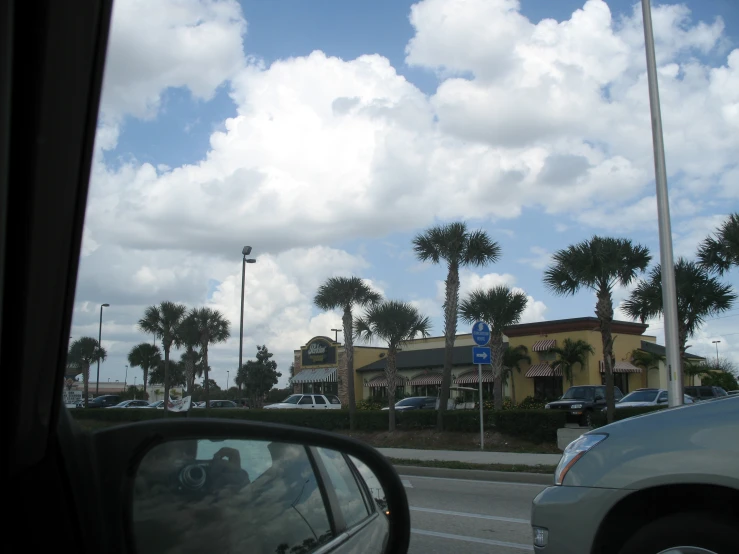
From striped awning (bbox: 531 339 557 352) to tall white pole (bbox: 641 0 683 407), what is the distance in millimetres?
27324

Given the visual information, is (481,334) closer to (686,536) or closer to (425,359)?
(686,536)

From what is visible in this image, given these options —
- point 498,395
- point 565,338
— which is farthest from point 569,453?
point 565,338

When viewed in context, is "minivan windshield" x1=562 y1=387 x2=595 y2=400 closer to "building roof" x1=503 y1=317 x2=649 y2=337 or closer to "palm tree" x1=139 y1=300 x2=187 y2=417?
"building roof" x1=503 y1=317 x2=649 y2=337

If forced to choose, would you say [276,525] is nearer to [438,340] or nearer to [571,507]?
[571,507]

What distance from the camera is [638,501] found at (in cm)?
419

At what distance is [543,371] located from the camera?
4019 centimetres

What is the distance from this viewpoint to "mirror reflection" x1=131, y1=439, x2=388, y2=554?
1762mm

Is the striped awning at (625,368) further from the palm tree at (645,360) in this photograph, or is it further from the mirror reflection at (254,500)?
the mirror reflection at (254,500)

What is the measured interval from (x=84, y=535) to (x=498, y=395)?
29.3 m

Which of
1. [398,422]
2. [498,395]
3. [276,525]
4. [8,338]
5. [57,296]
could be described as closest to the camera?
[8,338]

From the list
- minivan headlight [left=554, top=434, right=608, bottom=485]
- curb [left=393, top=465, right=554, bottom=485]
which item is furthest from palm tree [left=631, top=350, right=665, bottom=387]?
minivan headlight [left=554, top=434, right=608, bottom=485]

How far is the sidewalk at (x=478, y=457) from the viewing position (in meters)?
15.0

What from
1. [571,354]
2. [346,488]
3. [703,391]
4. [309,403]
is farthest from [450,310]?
[346,488]

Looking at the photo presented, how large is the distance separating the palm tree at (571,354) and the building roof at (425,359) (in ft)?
21.2
